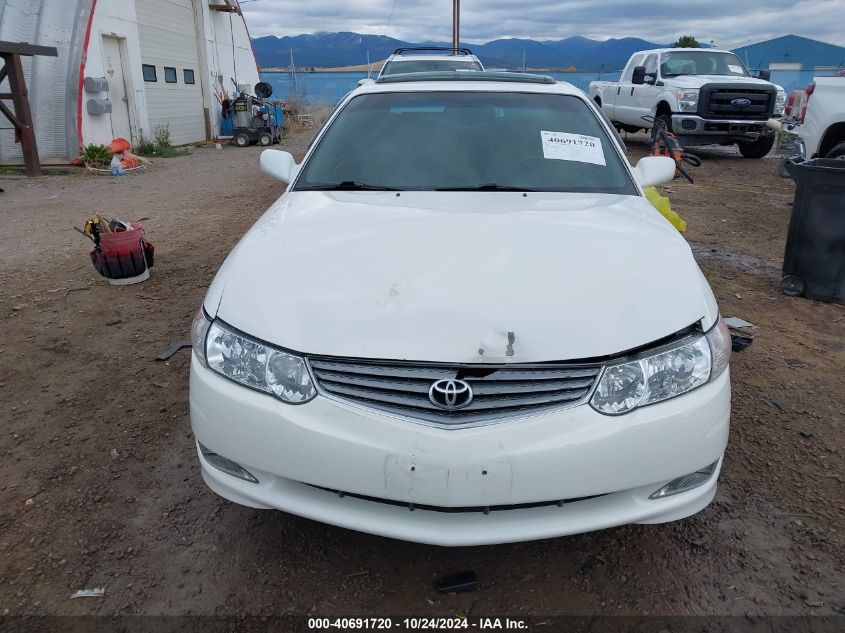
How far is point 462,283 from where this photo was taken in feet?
6.98

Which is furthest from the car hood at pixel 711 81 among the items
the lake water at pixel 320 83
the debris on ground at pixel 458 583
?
the lake water at pixel 320 83

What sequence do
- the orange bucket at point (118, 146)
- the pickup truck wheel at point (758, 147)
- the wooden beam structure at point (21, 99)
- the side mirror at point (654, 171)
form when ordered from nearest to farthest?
the side mirror at point (654, 171), the wooden beam structure at point (21, 99), the orange bucket at point (118, 146), the pickup truck wheel at point (758, 147)

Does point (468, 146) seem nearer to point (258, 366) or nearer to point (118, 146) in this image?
point (258, 366)

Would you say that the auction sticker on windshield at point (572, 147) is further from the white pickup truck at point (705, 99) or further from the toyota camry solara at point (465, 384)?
the white pickup truck at point (705, 99)

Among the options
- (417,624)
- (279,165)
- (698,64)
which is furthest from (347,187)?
(698,64)

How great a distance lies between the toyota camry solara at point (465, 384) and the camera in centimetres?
185

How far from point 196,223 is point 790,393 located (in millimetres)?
6751

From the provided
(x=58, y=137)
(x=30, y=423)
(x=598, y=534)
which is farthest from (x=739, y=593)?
(x=58, y=137)

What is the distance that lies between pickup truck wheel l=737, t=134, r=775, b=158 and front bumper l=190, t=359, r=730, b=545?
13.5 meters

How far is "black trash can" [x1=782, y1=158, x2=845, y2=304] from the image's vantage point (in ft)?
15.6

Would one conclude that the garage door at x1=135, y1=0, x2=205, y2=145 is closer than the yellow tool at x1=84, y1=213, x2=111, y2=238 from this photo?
No

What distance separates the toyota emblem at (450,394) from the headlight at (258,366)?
0.38m

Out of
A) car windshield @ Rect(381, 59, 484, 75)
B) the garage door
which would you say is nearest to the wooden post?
the garage door

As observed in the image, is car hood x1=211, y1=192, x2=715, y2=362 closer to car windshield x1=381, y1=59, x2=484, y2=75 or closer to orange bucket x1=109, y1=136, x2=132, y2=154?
car windshield x1=381, y1=59, x2=484, y2=75
